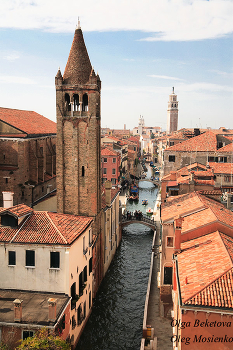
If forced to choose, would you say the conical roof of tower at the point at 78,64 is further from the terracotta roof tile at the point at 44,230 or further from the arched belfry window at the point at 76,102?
the terracotta roof tile at the point at 44,230

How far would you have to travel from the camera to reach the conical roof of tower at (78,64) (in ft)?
98.7

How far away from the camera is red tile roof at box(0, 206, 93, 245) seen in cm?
2150

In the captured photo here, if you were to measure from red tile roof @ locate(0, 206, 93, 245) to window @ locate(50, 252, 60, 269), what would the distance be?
0.75 m

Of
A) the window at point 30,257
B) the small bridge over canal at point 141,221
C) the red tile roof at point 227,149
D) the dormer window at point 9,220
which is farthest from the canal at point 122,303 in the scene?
the red tile roof at point 227,149

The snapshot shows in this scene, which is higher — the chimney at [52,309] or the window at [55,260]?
the window at [55,260]

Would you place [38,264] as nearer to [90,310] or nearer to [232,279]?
[90,310]

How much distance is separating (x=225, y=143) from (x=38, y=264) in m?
Answer: 44.7

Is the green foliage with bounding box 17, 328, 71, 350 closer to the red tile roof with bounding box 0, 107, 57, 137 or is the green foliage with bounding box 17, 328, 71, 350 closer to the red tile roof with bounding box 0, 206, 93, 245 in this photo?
the red tile roof with bounding box 0, 206, 93, 245

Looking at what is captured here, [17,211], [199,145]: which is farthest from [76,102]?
[199,145]

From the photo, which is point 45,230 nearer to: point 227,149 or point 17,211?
point 17,211

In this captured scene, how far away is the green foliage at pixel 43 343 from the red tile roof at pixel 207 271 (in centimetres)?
634

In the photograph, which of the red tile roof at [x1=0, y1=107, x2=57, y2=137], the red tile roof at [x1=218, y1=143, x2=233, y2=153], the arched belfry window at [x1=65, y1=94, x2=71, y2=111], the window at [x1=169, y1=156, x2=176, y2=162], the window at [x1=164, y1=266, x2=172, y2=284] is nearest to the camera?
the window at [x1=164, y1=266, x2=172, y2=284]

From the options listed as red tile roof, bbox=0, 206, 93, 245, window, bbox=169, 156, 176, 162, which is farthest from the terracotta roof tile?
window, bbox=169, 156, 176, 162

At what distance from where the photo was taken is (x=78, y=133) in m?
30.1
